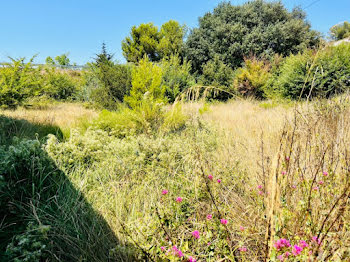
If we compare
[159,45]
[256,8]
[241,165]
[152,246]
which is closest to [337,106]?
[241,165]

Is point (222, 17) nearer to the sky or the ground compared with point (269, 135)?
nearer to the sky

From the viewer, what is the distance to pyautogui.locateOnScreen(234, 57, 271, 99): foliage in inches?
407

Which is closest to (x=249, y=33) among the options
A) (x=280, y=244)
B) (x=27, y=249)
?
(x=280, y=244)

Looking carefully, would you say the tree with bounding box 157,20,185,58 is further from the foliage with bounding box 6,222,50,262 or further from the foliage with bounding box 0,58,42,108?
the foliage with bounding box 6,222,50,262

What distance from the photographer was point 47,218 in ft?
4.72

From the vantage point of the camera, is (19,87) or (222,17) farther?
(222,17)

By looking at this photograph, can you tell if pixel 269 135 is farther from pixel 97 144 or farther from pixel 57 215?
pixel 57 215

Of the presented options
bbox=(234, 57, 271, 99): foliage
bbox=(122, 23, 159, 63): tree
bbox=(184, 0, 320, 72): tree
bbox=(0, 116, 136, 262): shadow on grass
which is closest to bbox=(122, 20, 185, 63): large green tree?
bbox=(122, 23, 159, 63): tree

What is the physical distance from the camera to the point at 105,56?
27.5ft

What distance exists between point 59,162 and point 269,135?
2.78 metres

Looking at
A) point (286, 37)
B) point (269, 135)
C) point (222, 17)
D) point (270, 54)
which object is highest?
point (222, 17)

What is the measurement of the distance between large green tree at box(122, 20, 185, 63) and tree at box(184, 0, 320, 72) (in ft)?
9.79

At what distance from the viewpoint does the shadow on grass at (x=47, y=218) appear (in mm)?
1201

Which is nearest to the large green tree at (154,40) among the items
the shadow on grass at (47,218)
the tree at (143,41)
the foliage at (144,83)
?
the tree at (143,41)
